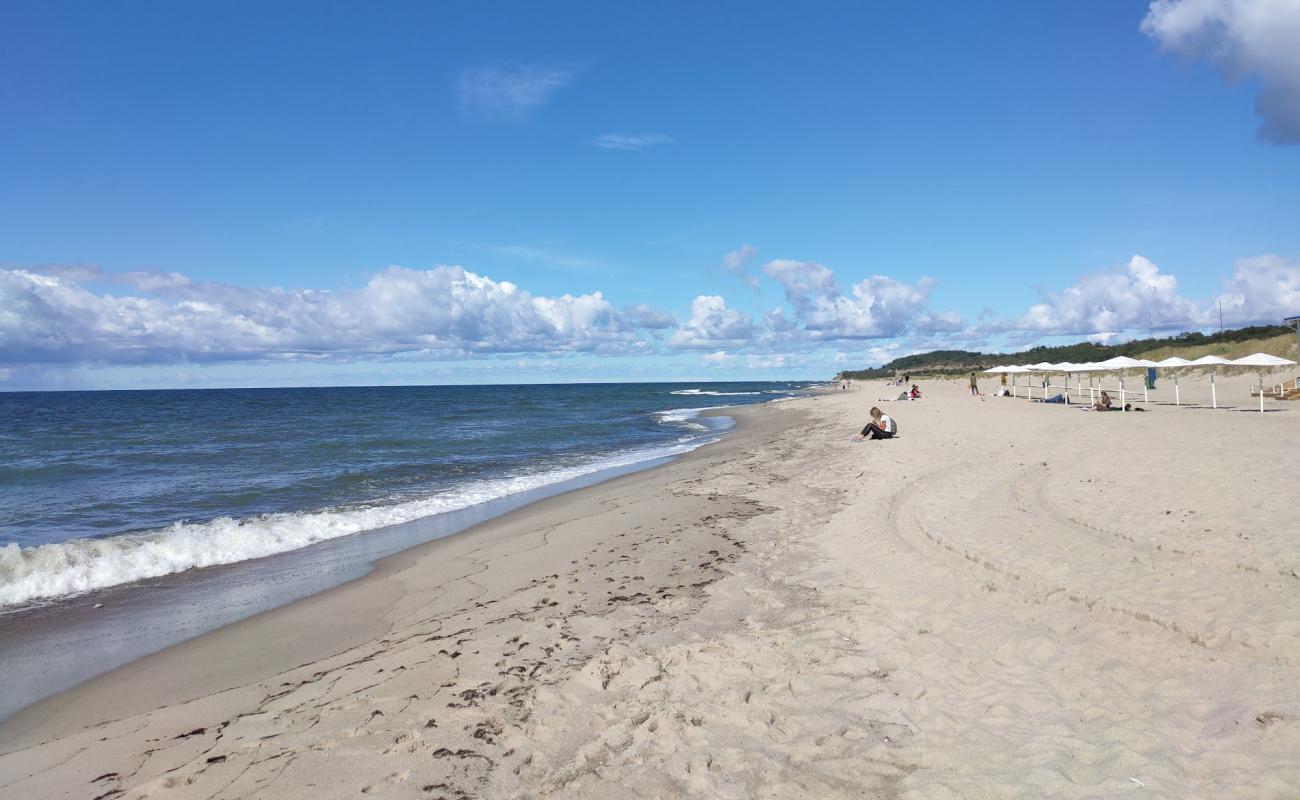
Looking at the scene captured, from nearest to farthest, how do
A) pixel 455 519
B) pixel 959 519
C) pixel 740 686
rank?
pixel 740 686 → pixel 959 519 → pixel 455 519

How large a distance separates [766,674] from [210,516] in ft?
42.6

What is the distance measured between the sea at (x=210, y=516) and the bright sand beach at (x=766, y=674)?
1259mm

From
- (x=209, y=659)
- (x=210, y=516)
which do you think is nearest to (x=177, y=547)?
(x=210, y=516)

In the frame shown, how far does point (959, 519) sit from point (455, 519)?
9284mm

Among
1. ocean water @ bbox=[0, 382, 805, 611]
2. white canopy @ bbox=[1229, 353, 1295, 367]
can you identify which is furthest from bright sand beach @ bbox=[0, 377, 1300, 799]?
white canopy @ bbox=[1229, 353, 1295, 367]

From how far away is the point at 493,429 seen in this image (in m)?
A: 36.0

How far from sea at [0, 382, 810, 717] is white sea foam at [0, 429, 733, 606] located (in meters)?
0.03

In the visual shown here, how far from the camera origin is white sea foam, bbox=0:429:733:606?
9.05 m

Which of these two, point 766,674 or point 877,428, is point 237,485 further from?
point 877,428

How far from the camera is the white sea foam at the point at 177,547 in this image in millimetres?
9055

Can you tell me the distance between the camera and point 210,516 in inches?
529

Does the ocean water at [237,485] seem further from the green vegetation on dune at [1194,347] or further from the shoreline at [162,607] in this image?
the green vegetation on dune at [1194,347]

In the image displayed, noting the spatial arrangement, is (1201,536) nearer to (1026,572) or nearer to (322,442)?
(1026,572)

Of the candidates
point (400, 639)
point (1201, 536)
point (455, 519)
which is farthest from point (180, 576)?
point (1201, 536)
